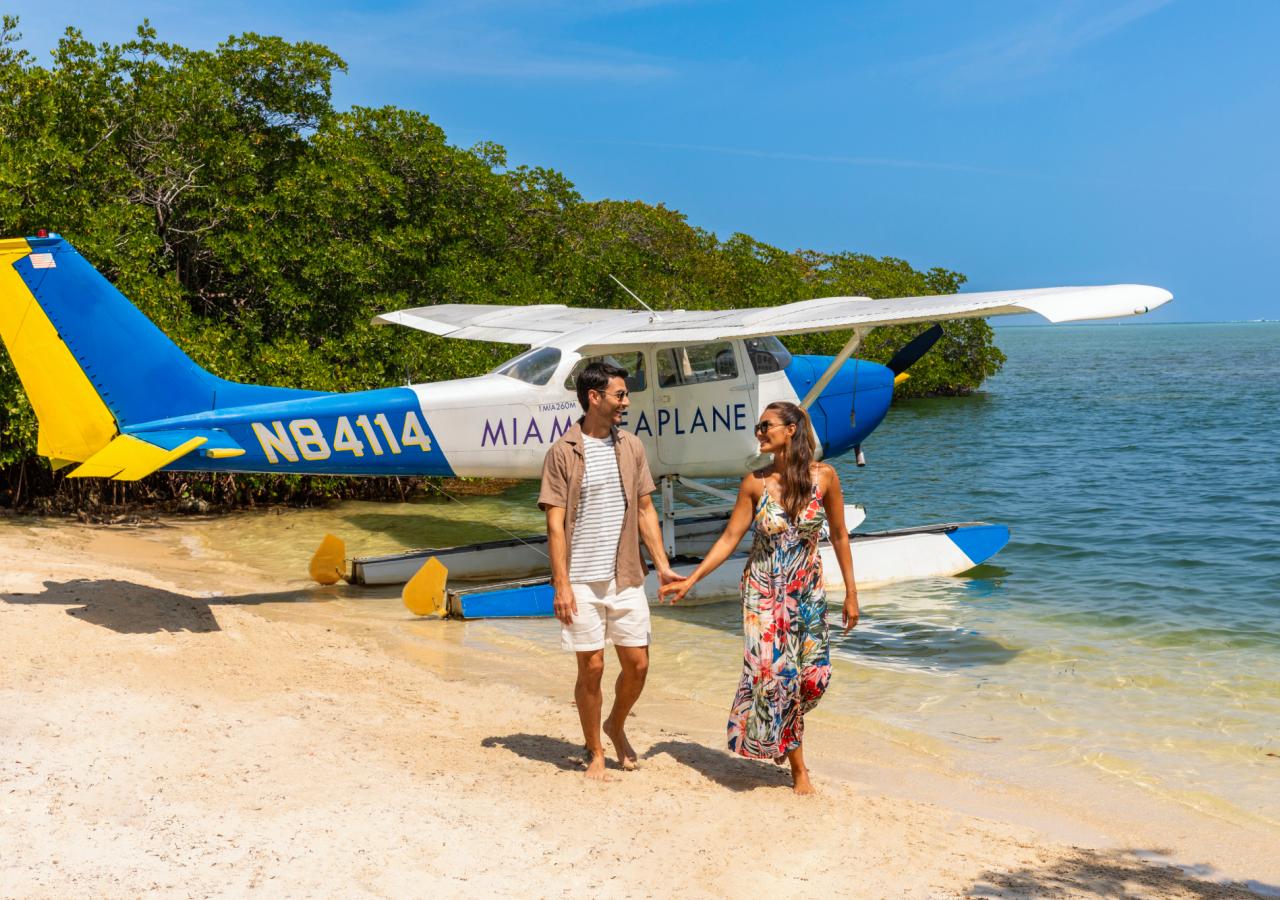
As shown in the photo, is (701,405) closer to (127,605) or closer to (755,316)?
(755,316)

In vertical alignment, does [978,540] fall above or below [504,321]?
below

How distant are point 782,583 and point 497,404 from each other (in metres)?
5.55

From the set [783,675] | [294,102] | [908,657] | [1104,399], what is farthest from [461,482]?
[1104,399]

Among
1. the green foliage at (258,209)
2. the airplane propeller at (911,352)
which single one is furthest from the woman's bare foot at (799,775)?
the green foliage at (258,209)

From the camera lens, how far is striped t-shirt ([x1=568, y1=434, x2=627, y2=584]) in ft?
16.4

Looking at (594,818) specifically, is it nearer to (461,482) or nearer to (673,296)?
(461,482)

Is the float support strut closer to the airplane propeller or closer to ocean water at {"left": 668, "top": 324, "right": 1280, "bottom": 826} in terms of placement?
ocean water at {"left": 668, "top": 324, "right": 1280, "bottom": 826}

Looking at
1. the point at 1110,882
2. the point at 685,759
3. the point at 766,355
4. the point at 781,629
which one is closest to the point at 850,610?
the point at 781,629

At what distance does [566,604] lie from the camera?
4934 millimetres

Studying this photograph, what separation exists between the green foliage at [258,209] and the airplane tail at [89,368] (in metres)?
4.75

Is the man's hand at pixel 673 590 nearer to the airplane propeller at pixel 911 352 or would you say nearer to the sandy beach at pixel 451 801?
the sandy beach at pixel 451 801

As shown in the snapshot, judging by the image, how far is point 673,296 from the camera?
28.4 meters

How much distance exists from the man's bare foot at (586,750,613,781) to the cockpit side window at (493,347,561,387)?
17.5 feet

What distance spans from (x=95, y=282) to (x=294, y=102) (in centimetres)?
1134
